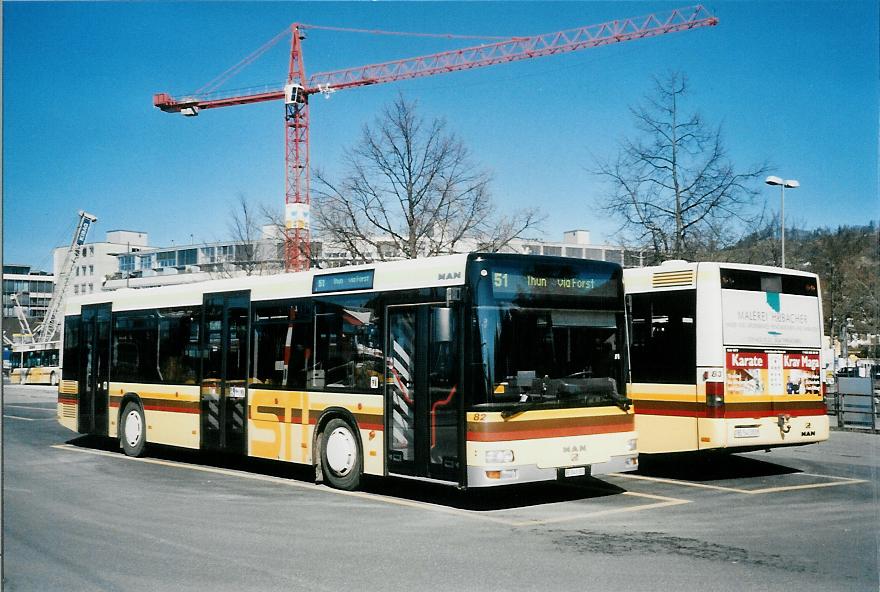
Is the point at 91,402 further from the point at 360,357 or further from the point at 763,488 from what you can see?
the point at 763,488

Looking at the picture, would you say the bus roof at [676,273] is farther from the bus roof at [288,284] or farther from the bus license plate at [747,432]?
the bus roof at [288,284]

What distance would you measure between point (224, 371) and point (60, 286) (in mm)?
74610

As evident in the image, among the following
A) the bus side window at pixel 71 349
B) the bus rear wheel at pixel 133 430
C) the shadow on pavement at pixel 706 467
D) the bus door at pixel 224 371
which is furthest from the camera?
the bus side window at pixel 71 349

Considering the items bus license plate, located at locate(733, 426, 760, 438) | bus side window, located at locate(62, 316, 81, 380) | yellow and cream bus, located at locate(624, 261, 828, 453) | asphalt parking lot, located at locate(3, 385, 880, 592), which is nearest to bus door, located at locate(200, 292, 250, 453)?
asphalt parking lot, located at locate(3, 385, 880, 592)

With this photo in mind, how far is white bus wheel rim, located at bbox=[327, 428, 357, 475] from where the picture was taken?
1233 cm

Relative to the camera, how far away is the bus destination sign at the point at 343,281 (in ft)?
40.7

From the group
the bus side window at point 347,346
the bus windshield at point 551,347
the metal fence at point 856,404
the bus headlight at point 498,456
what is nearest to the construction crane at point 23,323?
the metal fence at point 856,404

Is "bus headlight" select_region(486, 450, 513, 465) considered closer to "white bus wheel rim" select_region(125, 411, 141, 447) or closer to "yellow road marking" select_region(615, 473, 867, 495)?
"yellow road marking" select_region(615, 473, 867, 495)

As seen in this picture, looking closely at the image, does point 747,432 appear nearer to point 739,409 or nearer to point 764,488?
point 739,409

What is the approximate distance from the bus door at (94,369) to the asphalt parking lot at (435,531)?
2709mm

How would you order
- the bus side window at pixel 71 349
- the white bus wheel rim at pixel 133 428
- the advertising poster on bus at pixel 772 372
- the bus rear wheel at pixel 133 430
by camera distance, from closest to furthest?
the advertising poster on bus at pixel 772 372 → the bus rear wheel at pixel 133 430 → the white bus wheel rim at pixel 133 428 → the bus side window at pixel 71 349

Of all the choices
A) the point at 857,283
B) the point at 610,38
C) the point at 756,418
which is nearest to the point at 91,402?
the point at 756,418

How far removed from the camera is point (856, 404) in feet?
75.2

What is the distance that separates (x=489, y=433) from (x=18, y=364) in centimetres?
6721
